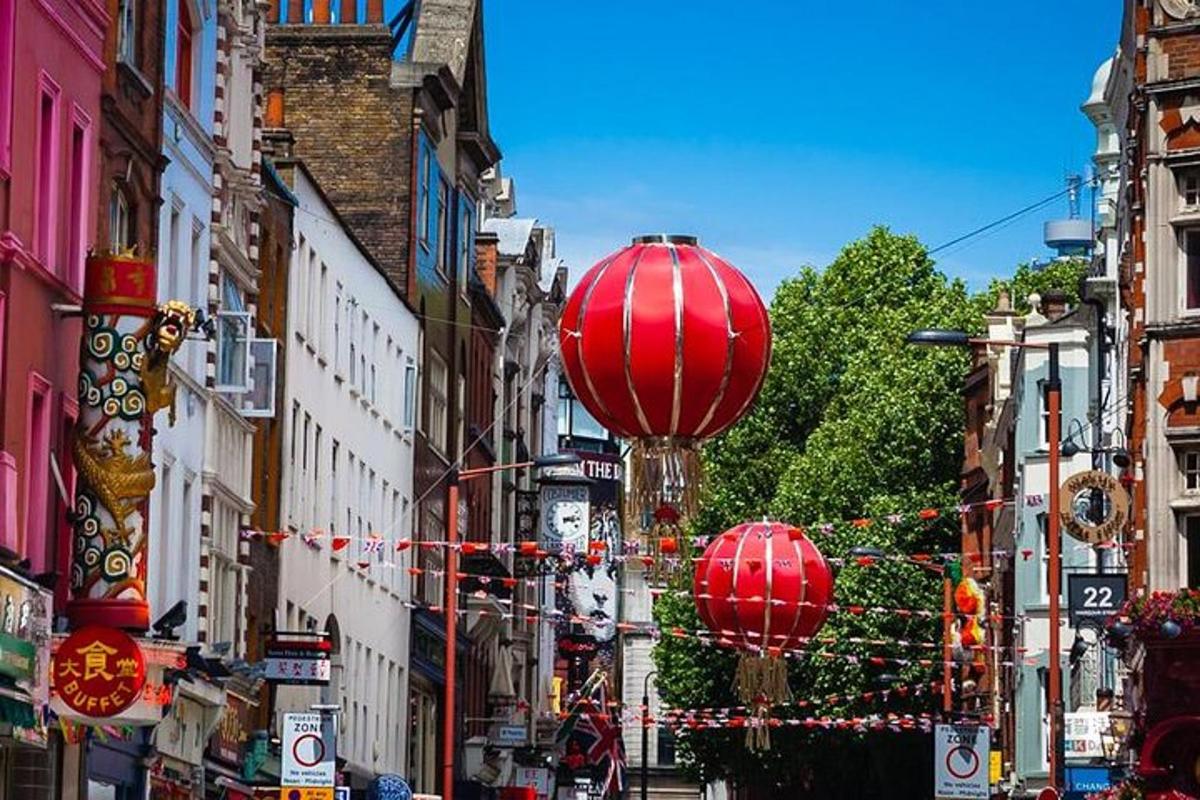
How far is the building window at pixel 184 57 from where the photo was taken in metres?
44.8

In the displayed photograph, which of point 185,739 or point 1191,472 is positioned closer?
point 185,739

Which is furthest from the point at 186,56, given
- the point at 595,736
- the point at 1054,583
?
the point at 595,736

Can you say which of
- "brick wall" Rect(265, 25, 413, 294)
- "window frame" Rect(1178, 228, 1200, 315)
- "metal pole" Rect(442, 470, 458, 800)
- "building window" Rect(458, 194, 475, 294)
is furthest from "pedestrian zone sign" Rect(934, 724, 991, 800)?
"building window" Rect(458, 194, 475, 294)

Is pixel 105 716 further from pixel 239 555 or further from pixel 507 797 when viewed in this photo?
pixel 507 797

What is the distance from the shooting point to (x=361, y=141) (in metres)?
69.6

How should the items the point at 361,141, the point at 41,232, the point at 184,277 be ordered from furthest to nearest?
1. the point at 361,141
2. the point at 184,277
3. the point at 41,232

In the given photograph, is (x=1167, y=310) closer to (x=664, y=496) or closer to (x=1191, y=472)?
(x=1191, y=472)

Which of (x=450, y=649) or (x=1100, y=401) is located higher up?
(x=1100, y=401)

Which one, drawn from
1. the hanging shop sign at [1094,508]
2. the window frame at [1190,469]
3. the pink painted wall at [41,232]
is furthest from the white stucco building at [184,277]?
the window frame at [1190,469]

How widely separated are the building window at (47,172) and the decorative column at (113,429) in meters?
0.54

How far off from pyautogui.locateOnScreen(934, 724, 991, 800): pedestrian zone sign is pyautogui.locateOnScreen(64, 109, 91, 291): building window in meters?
18.3

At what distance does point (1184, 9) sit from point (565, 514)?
1682 inches

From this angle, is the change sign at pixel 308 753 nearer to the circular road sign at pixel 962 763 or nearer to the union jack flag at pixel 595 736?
the circular road sign at pixel 962 763

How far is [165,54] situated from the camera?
42844mm
